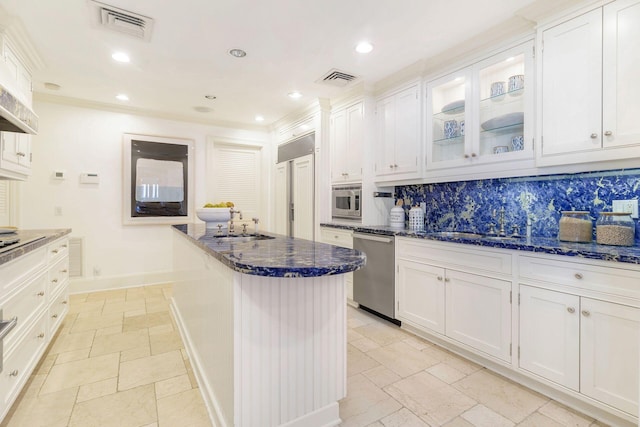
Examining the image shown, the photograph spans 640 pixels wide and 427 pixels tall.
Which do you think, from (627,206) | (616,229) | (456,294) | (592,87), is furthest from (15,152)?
(627,206)

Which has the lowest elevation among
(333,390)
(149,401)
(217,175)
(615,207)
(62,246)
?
(149,401)

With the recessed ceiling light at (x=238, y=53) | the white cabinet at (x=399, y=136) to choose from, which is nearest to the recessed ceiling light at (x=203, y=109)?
the recessed ceiling light at (x=238, y=53)

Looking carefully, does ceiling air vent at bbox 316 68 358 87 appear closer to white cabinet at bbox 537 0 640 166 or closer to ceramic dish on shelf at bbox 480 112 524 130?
ceramic dish on shelf at bbox 480 112 524 130

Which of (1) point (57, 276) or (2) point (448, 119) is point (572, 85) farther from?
(1) point (57, 276)

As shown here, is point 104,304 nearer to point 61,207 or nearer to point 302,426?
point 61,207

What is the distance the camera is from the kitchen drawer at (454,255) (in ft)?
6.84

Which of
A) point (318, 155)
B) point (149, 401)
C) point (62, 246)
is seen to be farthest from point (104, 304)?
point (318, 155)

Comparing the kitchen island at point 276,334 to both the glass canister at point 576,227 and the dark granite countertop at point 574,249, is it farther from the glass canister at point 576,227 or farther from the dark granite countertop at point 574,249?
the glass canister at point 576,227

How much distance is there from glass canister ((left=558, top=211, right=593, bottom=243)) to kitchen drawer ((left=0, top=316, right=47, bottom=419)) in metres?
3.34

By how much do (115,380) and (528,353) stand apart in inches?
107

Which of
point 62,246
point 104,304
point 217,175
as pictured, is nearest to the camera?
point 62,246

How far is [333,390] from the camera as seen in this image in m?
1.62

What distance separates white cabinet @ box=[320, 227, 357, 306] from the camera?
3.45m

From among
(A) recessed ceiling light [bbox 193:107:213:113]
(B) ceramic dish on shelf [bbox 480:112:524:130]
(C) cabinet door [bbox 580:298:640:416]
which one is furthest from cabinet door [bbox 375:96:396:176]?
(A) recessed ceiling light [bbox 193:107:213:113]
